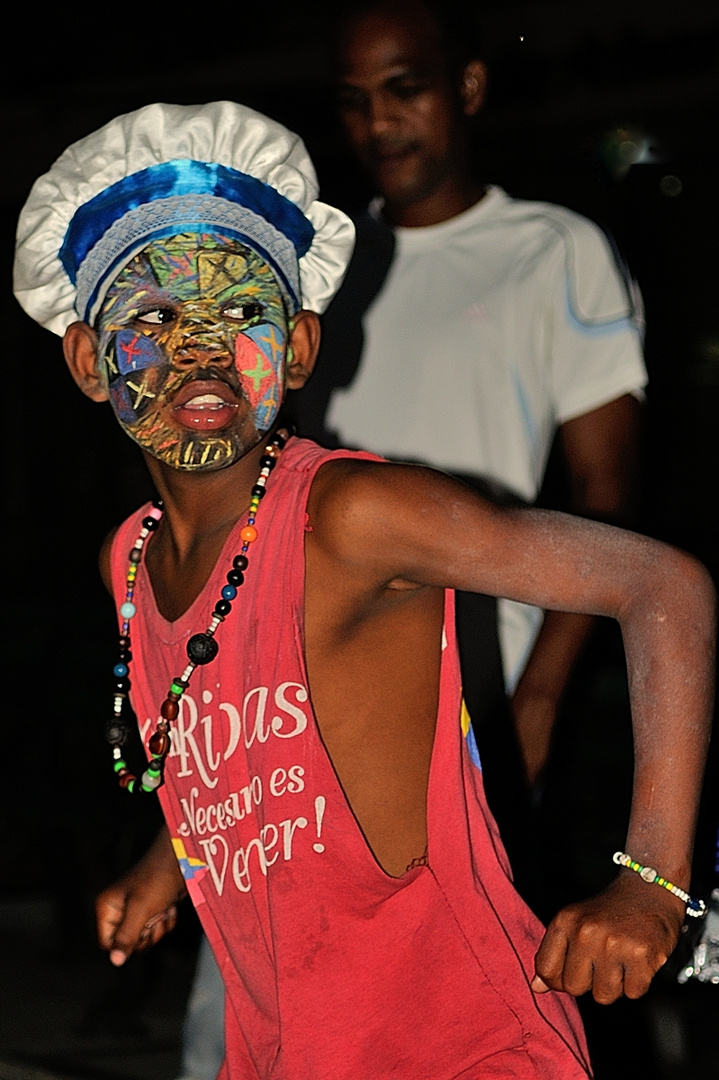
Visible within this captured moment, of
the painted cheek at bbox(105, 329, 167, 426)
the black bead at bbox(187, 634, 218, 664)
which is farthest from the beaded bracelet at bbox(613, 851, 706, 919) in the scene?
the painted cheek at bbox(105, 329, 167, 426)

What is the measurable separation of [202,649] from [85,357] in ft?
1.38

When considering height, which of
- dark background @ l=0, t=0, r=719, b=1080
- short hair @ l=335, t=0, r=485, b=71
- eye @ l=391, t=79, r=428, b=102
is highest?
short hair @ l=335, t=0, r=485, b=71

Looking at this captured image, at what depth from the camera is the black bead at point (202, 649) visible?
1.83 meters

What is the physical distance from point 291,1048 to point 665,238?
524 centimetres

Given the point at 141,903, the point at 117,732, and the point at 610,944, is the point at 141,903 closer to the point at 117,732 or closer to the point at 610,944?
the point at 117,732

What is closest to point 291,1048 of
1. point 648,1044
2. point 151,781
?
point 151,781

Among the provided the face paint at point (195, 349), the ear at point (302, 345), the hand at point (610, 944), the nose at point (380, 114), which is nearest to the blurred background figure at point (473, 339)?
the nose at point (380, 114)

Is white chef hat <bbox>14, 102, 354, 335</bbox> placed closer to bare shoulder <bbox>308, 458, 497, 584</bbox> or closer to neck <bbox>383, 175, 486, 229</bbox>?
bare shoulder <bbox>308, 458, 497, 584</bbox>

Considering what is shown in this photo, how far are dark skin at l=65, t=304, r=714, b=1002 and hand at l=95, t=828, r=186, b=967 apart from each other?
45cm

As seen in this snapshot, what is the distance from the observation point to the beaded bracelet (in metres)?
1.55

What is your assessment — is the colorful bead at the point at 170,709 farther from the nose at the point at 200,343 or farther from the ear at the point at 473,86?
the ear at the point at 473,86

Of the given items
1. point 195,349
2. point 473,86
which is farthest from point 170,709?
point 473,86

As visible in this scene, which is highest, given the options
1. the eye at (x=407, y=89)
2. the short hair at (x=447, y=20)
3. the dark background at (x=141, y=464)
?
the short hair at (x=447, y=20)

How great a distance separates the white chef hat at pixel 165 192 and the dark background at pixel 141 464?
3.72 ft
